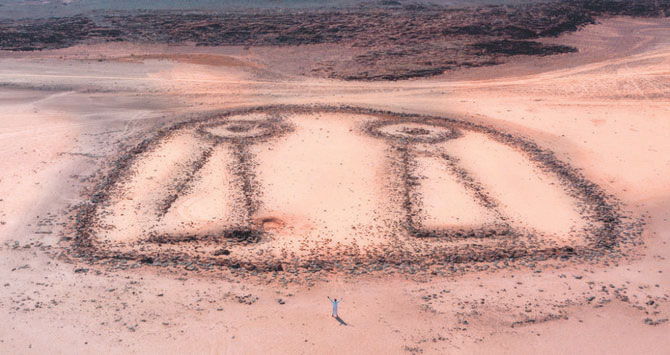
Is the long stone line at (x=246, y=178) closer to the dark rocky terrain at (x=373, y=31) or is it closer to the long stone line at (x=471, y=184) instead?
the long stone line at (x=471, y=184)

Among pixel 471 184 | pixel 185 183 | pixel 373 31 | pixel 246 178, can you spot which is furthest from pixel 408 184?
pixel 373 31

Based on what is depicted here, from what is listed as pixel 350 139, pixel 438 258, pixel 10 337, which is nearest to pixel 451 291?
pixel 438 258

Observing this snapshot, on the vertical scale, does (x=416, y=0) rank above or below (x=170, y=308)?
above

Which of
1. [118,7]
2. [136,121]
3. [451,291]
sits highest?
[118,7]

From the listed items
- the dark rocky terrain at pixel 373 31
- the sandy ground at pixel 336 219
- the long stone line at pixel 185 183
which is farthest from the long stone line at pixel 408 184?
the dark rocky terrain at pixel 373 31

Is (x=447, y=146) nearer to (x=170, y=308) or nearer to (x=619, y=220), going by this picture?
(x=619, y=220)

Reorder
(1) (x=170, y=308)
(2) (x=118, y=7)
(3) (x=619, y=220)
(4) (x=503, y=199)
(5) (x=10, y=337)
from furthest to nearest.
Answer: (2) (x=118, y=7), (4) (x=503, y=199), (3) (x=619, y=220), (1) (x=170, y=308), (5) (x=10, y=337)

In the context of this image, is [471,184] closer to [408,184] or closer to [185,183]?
[408,184]
